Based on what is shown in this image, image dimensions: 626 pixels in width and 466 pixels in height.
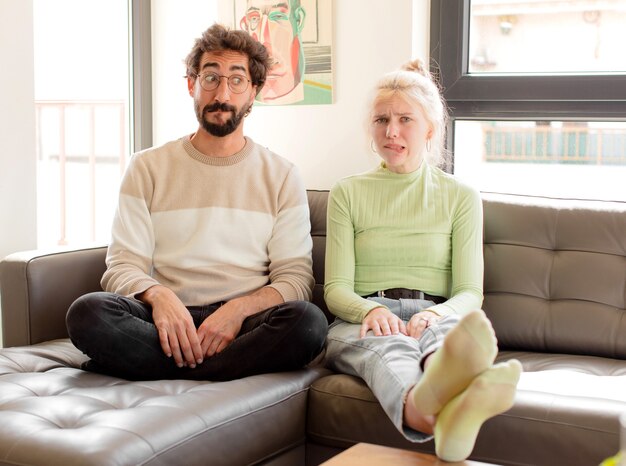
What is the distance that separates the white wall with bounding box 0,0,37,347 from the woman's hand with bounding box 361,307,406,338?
4.40 feet

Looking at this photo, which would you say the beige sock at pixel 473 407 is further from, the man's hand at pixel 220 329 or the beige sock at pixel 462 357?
the man's hand at pixel 220 329

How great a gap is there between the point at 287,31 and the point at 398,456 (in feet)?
7.06

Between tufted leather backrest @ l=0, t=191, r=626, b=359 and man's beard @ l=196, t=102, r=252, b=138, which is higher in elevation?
man's beard @ l=196, t=102, r=252, b=138

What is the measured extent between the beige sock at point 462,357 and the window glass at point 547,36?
1776mm

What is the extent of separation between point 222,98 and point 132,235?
488 mm

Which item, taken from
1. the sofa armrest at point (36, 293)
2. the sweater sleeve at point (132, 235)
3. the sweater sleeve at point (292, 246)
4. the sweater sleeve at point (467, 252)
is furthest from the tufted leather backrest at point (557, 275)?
the sofa armrest at point (36, 293)

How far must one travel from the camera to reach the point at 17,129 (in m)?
2.97

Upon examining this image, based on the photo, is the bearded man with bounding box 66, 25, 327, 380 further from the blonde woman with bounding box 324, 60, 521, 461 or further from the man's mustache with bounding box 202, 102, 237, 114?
the blonde woman with bounding box 324, 60, 521, 461

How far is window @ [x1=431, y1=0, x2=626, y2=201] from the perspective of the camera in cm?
298

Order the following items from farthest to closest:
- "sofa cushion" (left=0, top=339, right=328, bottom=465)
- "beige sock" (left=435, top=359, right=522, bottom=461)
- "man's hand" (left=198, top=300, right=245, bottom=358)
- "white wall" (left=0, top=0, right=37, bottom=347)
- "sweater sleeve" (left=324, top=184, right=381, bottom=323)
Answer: "white wall" (left=0, top=0, right=37, bottom=347), "sweater sleeve" (left=324, top=184, right=381, bottom=323), "man's hand" (left=198, top=300, right=245, bottom=358), "sofa cushion" (left=0, top=339, right=328, bottom=465), "beige sock" (left=435, top=359, right=522, bottom=461)

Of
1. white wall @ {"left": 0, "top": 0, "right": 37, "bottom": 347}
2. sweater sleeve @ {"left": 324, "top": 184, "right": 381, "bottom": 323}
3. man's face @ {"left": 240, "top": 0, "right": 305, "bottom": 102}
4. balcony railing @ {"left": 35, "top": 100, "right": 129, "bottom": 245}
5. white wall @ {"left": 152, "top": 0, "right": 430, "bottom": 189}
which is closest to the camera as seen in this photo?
sweater sleeve @ {"left": 324, "top": 184, "right": 381, "bottom": 323}

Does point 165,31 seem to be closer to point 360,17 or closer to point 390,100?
point 360,17

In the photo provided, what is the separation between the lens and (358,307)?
2391 mm

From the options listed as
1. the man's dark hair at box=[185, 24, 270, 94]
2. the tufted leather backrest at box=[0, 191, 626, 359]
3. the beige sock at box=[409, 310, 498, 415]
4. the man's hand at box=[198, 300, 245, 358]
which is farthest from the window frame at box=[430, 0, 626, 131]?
the beige sock at box=[409, 310, 498, 415]
